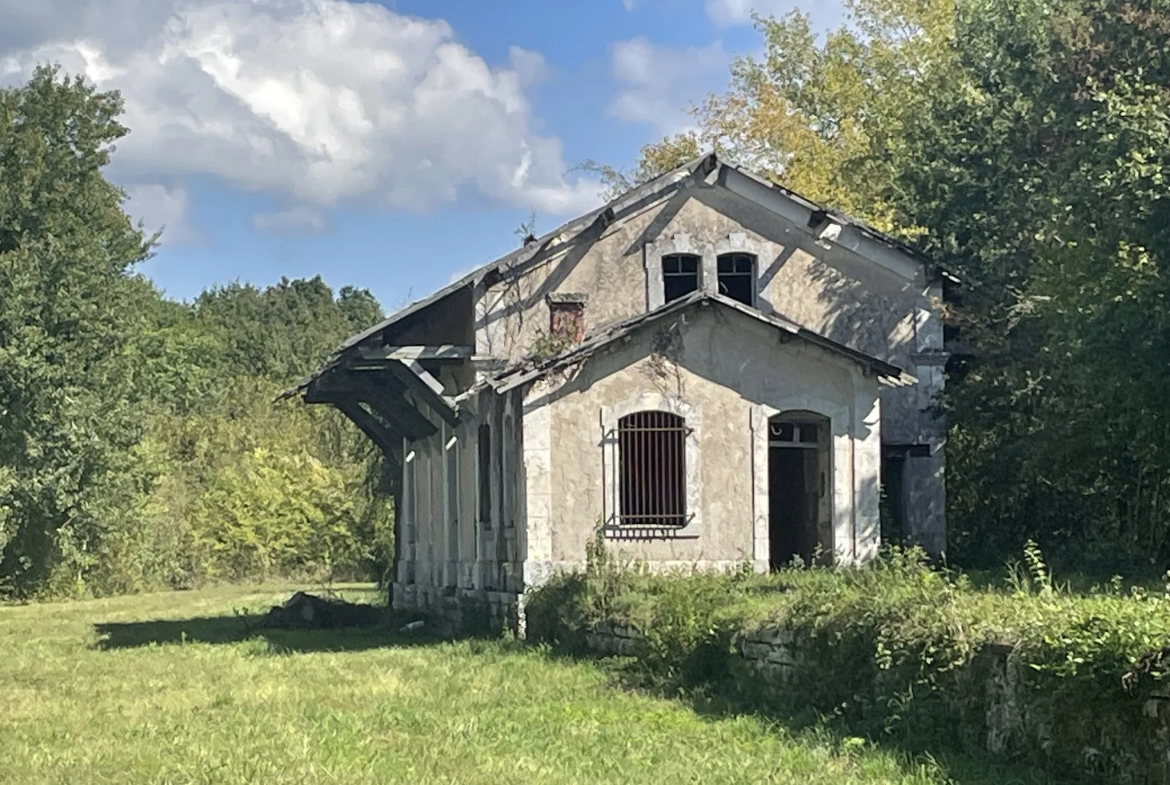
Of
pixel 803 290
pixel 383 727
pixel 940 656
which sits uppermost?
pixel 803 290

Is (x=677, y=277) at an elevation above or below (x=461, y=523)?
above

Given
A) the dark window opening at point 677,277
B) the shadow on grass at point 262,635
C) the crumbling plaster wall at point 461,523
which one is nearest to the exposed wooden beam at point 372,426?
the crumbling plaster wall at point 461,523

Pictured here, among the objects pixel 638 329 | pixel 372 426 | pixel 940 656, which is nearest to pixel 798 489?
pixel 638 329

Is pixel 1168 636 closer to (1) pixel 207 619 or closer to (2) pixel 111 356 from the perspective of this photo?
(1) pixel 207 619

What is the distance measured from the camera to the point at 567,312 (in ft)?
71.0

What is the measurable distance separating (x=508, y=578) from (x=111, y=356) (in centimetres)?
2149

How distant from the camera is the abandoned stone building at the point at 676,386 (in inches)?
767

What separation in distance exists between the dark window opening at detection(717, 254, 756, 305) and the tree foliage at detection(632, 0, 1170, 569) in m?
3.02

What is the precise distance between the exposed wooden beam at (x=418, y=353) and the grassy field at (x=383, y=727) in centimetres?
429

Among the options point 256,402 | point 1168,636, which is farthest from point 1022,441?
point 256,402

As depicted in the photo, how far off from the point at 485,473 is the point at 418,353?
6.91 feet

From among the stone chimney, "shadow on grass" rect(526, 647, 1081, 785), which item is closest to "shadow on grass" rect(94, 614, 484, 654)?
the stone chimney

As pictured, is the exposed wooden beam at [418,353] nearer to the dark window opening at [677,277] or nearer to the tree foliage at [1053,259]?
the dark window opening at [677,277]

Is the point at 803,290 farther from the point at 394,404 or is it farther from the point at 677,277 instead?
the point at 394,404
